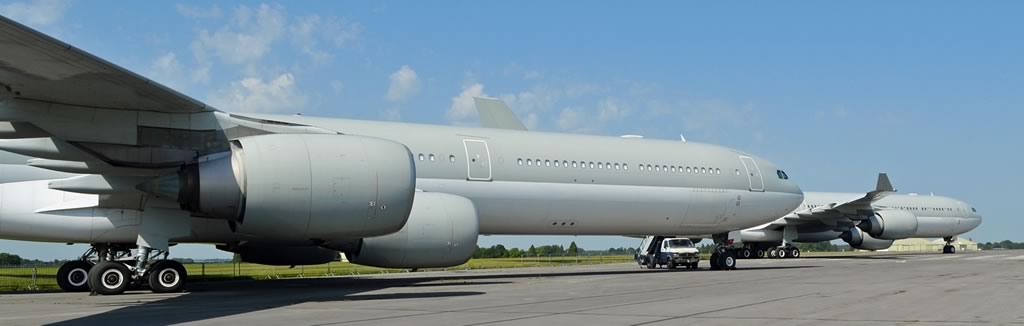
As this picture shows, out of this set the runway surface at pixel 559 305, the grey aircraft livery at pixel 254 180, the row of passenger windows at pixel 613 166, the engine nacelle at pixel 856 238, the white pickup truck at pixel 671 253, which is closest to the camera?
the runway surface at pixel 559 305

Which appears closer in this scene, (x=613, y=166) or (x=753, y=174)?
(x=613, y=166)

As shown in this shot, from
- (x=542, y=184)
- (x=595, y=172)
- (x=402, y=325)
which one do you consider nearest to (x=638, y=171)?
(x=595, y=172)

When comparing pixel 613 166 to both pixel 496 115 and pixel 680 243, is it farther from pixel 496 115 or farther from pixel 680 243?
pixel 680 243

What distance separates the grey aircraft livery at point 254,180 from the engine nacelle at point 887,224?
88.2 ft

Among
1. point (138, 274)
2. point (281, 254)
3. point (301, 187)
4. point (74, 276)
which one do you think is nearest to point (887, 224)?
point (281, 254)

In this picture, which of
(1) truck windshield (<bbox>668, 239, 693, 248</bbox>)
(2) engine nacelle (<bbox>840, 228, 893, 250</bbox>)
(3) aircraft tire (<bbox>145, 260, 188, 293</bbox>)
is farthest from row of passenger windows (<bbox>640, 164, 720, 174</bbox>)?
(2) engine nacelle (<bbox>840, 228, 893, 250</bbox>)

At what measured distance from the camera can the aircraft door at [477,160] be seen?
779 inches

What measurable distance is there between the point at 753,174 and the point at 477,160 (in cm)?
1007

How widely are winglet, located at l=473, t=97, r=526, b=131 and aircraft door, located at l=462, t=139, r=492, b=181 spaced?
436 centimetres

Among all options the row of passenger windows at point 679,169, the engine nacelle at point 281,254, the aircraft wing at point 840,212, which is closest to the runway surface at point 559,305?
the engine nacelle at point 281,254

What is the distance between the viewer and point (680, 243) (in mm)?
29188

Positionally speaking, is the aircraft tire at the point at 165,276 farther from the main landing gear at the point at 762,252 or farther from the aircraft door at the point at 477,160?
the main landing gear at the point at 762,252

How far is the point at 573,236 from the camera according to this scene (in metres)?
23.6

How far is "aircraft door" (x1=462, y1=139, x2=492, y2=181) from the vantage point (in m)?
19.8
